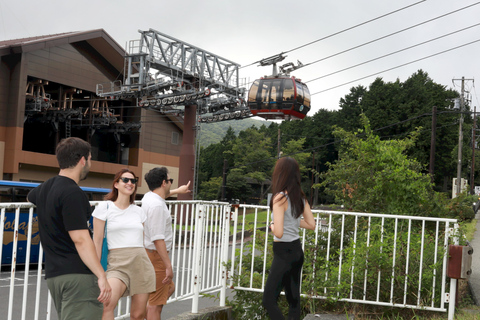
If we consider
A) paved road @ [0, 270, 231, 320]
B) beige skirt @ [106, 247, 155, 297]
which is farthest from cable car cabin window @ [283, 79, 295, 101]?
beige skirt @ [106, 247, 155, 297]

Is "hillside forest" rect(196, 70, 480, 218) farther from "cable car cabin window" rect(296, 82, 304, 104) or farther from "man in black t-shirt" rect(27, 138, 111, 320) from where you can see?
"man in black t-shirt" rect(27, 138, 111, 320)

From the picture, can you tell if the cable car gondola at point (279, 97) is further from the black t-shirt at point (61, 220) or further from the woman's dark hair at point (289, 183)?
the black t-shirt at point (61, 220)

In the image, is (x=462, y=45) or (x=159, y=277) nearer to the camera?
(x=159, y=277)

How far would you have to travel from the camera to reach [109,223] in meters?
4.00

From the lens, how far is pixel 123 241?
404 centimetres

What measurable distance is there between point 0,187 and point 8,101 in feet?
60.3

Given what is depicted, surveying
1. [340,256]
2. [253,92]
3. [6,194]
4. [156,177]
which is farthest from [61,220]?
[253,92]

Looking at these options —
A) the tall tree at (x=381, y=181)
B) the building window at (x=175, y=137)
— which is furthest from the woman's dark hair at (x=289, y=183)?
the building window at (x=175, y=137)

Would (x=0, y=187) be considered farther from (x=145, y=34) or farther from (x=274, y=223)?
(x=145, y=34)

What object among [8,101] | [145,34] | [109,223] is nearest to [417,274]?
[109,223]

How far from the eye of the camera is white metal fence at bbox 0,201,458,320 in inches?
231

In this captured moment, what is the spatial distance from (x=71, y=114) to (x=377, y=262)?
34.4 m

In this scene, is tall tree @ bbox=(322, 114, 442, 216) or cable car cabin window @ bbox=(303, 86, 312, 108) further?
cable car cabin window @ bbox=(303, 86, 312, 108)

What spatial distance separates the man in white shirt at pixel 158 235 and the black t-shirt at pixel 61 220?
157 centimetres
